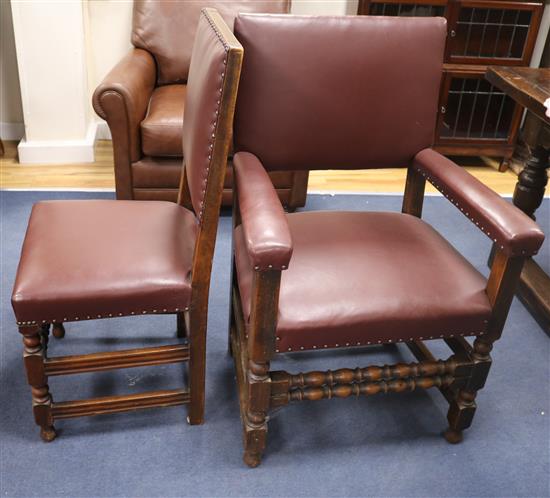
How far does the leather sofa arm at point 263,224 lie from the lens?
43.1 inches

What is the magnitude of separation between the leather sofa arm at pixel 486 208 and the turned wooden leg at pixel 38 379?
96 centimetres

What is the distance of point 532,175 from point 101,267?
4.69 feet

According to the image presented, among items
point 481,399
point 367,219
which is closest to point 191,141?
point 367,219

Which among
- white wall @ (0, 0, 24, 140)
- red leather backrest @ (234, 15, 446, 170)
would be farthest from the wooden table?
white wall @ (0, 0, 24, 140)

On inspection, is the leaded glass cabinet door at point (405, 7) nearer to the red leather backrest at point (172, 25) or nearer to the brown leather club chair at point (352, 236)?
the red leather backrest at point (172, 25)

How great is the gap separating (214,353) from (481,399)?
751mm

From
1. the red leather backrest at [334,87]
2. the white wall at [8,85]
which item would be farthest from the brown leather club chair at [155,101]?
the red leather backrest at [334,87]

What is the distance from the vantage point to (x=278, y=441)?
148 centimetres

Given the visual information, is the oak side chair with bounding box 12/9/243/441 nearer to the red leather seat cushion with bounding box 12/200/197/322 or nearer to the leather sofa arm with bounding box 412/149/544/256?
the red leather seat cushion with bounding box 12/200/197/322

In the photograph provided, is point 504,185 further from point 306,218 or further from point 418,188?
point 306,218

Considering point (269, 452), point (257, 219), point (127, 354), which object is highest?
point (257, 219)

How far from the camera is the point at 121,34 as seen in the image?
2982mm

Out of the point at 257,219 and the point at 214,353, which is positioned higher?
the point at 257,219

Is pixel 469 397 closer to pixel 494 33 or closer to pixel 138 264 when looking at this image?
pixel 138 264
